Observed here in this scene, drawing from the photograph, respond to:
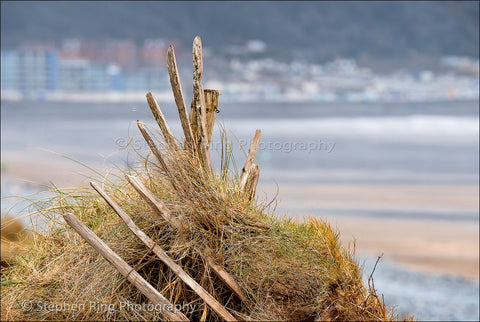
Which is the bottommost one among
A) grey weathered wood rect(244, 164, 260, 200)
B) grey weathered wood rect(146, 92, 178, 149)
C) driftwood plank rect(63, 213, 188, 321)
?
driftwood plank rect(63, 213, 188, 321)

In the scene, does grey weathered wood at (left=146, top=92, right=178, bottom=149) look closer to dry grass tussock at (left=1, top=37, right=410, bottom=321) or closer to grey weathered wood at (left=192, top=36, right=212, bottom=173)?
dry grass tussock at (left=1, top=37, right=410, bottom=321)

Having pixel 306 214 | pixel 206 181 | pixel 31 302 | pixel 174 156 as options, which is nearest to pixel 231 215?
pixel 206 181

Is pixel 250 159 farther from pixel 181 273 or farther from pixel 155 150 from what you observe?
pixel 181 273

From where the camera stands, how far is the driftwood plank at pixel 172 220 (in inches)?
126

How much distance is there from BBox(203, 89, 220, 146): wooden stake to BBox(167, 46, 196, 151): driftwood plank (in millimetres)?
212

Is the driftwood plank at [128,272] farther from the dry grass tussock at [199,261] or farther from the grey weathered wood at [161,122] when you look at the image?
the grey weathered wood at [161,122]

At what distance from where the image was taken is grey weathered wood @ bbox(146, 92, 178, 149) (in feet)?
11.8

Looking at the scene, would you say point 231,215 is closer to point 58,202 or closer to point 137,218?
point 137,218

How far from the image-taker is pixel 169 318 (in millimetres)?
3041

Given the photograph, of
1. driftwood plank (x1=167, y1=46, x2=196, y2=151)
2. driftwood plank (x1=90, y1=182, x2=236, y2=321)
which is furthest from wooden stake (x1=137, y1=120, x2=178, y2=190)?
driftwood plank (x1=90, y1=182, x2=236, y2=321)

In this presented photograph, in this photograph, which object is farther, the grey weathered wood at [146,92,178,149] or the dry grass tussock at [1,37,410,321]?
the grey weathered wood at [146,92,178,149]

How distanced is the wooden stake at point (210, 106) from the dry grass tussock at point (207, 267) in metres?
0.38

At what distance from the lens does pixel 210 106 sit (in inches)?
155

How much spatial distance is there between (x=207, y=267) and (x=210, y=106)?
121 cm
